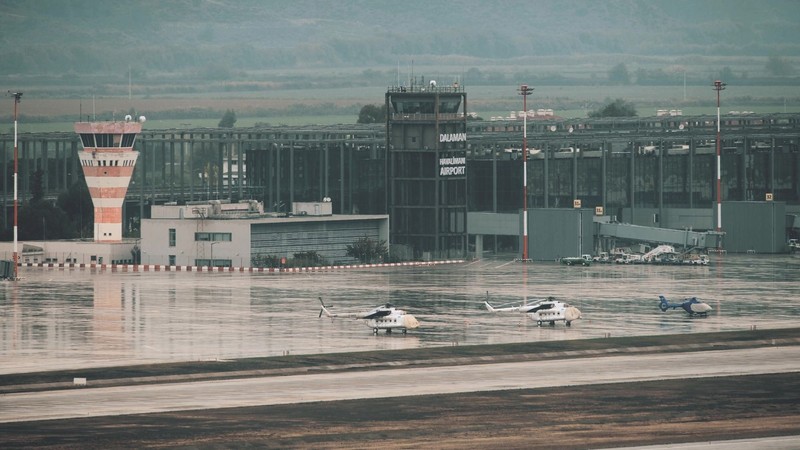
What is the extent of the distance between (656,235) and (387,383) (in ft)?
286

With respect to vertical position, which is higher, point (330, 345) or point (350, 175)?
point (350, 175)

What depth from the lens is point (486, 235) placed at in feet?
588

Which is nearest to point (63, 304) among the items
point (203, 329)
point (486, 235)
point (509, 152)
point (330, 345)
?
point (203, 329)

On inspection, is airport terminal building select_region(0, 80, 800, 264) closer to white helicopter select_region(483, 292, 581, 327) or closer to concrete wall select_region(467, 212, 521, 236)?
concrete wall select_region(467, 212, 521, 236)

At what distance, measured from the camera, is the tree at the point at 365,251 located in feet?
522

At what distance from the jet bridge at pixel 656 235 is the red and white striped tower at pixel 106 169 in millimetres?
47665

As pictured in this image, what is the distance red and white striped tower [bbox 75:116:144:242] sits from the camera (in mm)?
160375

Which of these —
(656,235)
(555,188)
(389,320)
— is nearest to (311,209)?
(656,235)

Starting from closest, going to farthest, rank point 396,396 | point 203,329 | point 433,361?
point 396,396 → point 433,361 → point 203,329

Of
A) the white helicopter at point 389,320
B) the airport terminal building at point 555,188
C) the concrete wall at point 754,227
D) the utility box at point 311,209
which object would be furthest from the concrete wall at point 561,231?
the white helicopter at point 389,320

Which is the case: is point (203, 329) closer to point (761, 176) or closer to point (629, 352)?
point (629, 352)

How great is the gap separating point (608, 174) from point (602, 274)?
165 feet

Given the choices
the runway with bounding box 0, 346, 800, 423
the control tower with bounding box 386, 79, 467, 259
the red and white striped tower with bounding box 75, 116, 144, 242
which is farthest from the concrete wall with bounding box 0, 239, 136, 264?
the runway with bounding box 0, 346, 800, 423

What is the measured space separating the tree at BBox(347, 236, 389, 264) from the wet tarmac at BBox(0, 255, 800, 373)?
21.5ft
